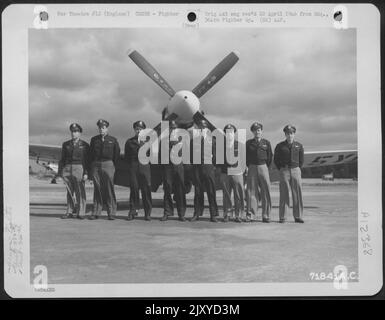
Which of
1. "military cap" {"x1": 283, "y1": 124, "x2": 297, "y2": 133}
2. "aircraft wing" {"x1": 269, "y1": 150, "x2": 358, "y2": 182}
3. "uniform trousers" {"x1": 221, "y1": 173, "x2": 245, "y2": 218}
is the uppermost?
"military cap" {"x1": 283, "y1": 124, "x2": 297, "y2": 133}

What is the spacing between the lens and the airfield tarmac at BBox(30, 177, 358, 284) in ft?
10.4

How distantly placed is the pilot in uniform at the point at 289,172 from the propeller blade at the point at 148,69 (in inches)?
44.3

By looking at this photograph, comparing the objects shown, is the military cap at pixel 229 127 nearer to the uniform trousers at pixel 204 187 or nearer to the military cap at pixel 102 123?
the uniform trousers at pixel 204 187

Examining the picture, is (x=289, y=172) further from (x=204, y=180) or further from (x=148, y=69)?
(x=148, y=69)

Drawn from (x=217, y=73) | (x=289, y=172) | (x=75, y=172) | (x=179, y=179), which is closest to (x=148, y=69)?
(x=217, y=73)

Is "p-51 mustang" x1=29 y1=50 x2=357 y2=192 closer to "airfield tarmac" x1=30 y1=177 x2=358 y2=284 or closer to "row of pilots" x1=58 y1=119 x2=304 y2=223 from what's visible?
"row of pilots" x1=58 y1=119 x2=304 y2=223

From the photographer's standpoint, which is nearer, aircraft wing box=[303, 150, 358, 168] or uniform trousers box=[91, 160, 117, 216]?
aircraft wing box=[303, 150, 358, 168]

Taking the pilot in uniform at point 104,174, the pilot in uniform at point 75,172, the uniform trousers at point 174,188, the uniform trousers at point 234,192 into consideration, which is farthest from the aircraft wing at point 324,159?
the pilot in uniform at point 75,172

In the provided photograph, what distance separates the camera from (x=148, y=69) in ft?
10.8

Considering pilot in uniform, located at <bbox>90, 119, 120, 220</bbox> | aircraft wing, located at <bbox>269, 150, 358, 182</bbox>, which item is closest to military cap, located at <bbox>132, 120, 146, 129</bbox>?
pilot in uniform, located at <bbox>90, 119, 120, 220</bbox>

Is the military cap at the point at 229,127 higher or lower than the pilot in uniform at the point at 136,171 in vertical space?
higher

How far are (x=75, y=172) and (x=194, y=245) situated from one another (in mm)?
1230

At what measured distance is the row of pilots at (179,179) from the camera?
133 inches
